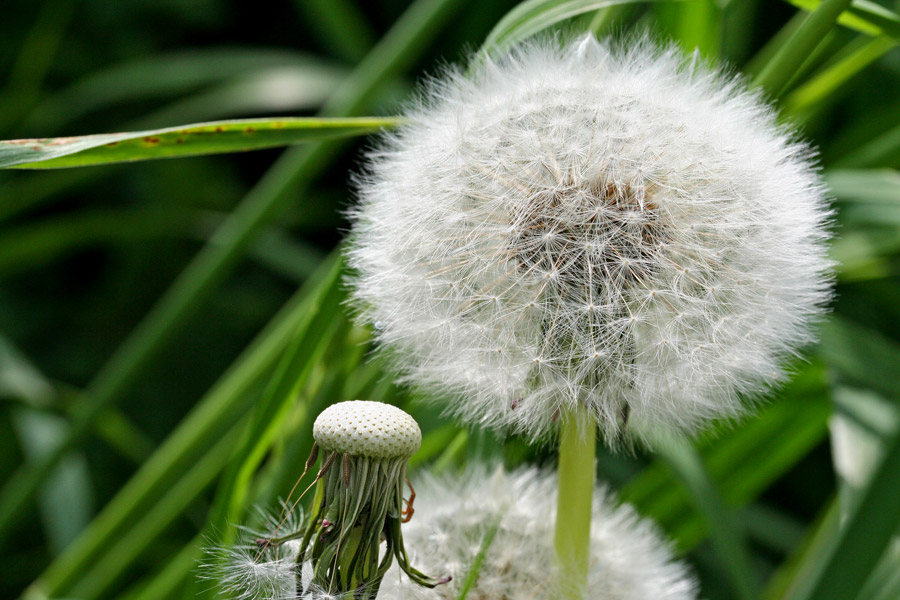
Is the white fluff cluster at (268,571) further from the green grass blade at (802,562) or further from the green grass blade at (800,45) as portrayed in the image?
the green grass blade at (802,562)

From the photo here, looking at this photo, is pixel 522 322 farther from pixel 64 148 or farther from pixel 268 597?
pixel 64 148

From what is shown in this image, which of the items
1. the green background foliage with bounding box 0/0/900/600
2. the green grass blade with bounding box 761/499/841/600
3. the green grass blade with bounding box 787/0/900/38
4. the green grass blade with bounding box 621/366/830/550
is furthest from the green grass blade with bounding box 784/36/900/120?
the green grass blade with bounding box 761/499/841/600

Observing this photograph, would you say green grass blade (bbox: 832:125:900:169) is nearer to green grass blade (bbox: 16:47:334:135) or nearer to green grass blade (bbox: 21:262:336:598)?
green grass blade (bbox: 21:262:336:598)

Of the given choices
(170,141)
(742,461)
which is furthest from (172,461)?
(742,461)

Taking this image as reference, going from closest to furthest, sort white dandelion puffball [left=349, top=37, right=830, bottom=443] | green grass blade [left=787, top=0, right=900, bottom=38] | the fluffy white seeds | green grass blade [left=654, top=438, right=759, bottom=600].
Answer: the fluffy white seeds < white dandelion puffball [left=349, top=37, right=830, bottom=443] < green grass blade [left=787, top=0, right=900, bottom=38] < green grass blade [left=654, top=438, right=759, bottom=600]

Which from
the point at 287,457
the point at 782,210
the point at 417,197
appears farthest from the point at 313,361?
the point at 782,210

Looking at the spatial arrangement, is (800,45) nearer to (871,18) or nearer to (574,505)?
(871,18)
